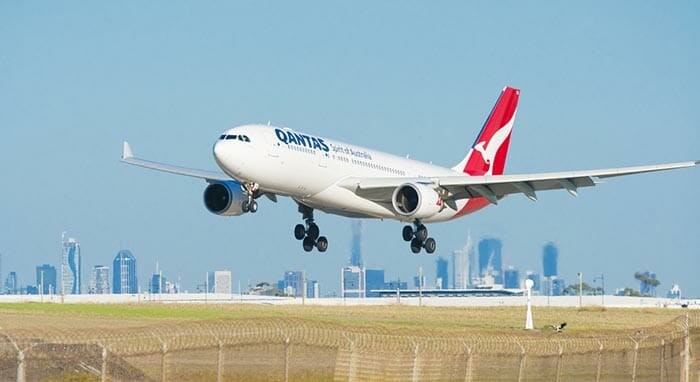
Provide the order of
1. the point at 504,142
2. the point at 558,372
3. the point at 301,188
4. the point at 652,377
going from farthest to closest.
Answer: the point at 504,142 → the point at 301,188 → the point at 652,377 → the point at 558,372

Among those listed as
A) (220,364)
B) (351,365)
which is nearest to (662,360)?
(351,365)

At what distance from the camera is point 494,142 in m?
71.9

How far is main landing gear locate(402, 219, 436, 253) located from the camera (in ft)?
189

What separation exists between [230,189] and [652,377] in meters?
28.7

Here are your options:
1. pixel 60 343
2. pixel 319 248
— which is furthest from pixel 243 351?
pixel 319 248

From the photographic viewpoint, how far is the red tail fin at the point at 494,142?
6938 cm

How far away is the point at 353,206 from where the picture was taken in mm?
54688

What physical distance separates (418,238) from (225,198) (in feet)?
30.1

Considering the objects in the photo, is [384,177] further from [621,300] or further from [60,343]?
Answer: [621,300]

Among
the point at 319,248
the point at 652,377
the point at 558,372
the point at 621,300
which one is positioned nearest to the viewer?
the point at 558,372

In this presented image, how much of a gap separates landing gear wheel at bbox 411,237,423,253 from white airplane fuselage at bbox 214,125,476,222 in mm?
1039

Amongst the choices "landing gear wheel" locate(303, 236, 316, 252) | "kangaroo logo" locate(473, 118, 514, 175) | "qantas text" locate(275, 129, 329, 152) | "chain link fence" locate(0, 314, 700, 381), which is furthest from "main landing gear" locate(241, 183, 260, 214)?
"kangaroo logo" locate(473, 118, 514, 175)

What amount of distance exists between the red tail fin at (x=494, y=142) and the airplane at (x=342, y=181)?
15.3 feet

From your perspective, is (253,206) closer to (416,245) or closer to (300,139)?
(300,139)
